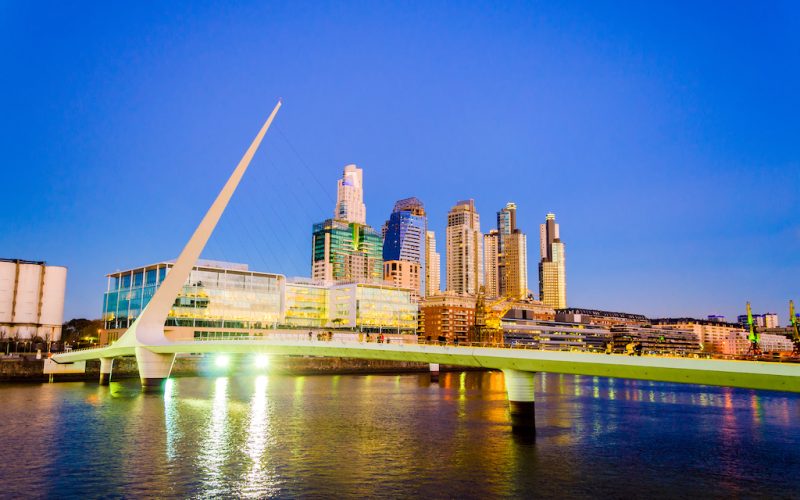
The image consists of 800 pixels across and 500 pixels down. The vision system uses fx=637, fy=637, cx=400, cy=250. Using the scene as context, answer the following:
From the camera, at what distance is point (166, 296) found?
184 feet

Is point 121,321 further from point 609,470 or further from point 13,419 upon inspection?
point 609,470

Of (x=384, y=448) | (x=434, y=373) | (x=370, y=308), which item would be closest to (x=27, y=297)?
(x=370, y=308)

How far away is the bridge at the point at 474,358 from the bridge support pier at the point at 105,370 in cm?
45

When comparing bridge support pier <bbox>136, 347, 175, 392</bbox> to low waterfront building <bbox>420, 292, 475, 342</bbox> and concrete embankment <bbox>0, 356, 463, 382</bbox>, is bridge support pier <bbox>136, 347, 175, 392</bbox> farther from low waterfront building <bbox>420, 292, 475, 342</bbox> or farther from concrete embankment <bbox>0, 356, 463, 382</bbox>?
low waterfront building <bbox>420, 292, 475, 342</bbox>

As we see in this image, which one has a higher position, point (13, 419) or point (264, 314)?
point (264, 314)

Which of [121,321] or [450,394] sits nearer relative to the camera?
[450,394]

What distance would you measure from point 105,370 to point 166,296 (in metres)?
16.6

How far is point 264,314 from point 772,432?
87.3 meters

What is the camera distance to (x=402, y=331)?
5221 inches

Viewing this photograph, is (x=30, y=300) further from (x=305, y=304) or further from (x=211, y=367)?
(x=305, y=304)

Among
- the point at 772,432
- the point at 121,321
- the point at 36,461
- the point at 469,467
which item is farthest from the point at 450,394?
the point at 121,321

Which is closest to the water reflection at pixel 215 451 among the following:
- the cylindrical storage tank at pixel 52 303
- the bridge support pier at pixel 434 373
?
the bridge support pier at pixel 434 373

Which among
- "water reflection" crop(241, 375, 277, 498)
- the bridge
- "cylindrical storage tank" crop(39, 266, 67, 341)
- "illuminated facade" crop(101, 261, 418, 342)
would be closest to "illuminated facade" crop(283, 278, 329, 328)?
"illuminated facade" crop(101, 261, 418, 342)

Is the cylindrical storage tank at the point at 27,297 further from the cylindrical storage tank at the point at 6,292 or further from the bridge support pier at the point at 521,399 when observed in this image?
the bridge support pier at the point at 521,399
